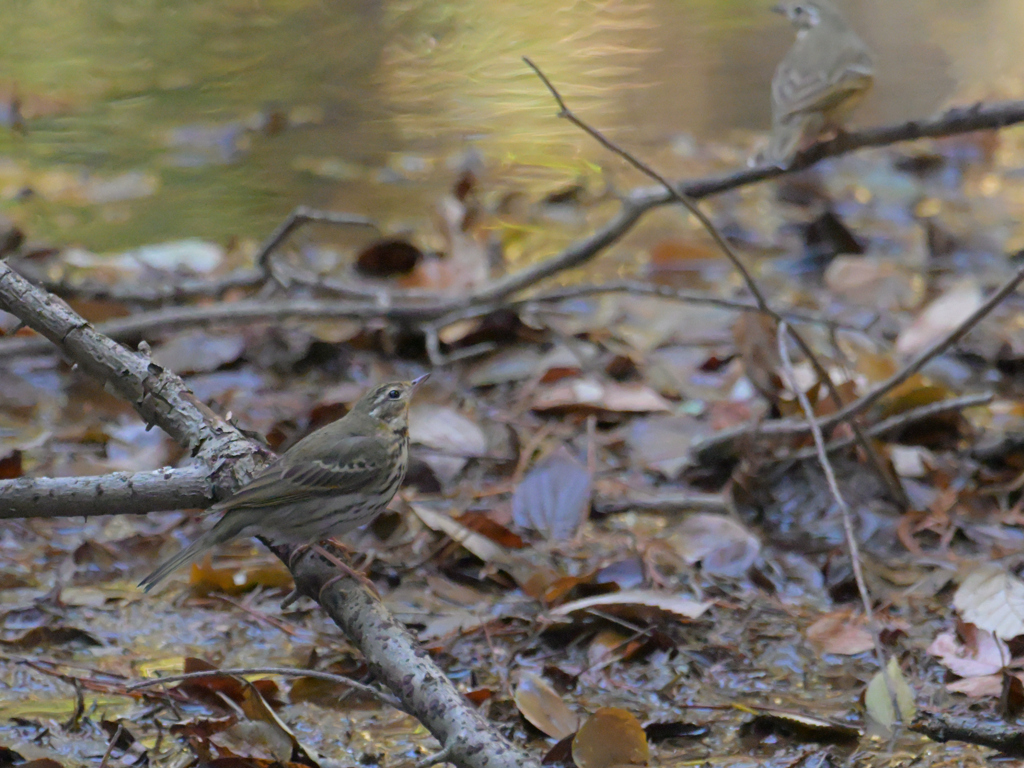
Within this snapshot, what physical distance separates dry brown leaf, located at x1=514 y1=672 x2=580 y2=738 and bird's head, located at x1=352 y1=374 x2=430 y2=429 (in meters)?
1.08

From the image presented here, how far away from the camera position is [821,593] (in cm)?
364

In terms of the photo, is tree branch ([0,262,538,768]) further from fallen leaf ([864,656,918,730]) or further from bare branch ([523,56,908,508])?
bare branch ([523,56,908,508])

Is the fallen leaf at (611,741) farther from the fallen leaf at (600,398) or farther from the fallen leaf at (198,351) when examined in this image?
the fallen leaf at (198,351)

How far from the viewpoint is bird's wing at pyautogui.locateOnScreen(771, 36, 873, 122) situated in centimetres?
520

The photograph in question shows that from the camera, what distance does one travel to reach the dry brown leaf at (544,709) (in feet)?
9.48

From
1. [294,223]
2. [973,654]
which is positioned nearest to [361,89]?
[294,223]

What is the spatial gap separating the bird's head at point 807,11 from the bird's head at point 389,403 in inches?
158

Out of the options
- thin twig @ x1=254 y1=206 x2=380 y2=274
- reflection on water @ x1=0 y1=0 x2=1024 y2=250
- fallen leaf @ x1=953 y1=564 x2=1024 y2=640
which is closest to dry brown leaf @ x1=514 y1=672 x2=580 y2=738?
fallen leaf @ x1=953 y1=564 x2=1024 y2=640

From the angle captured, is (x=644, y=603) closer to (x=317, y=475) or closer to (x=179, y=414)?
(x=317, y=475)

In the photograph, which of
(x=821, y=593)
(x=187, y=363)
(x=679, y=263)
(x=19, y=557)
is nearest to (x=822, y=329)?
(x=679, y=263)

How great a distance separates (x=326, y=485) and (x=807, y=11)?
5.03 meters

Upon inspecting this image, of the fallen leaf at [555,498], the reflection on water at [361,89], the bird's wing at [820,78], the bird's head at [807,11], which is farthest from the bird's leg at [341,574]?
the bird's head at [807,11]

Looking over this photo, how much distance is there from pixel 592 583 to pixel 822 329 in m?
2.57

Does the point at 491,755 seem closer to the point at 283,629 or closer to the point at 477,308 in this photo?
the point at 283,629
